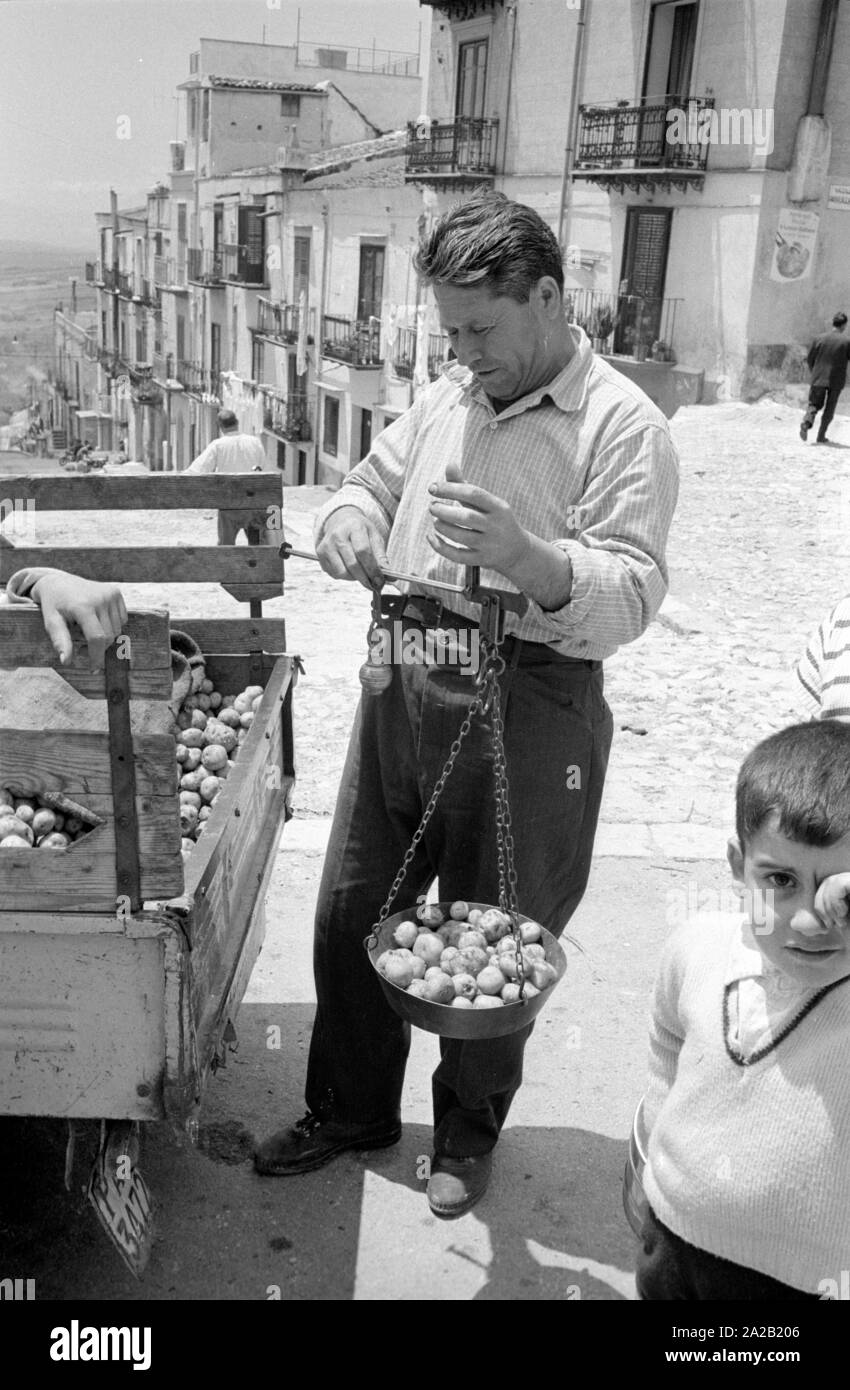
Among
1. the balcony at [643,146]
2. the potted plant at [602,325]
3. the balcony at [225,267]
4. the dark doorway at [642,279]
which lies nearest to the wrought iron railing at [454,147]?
the balcony at [643,146]

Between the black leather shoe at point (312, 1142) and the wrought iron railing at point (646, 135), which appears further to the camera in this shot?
the wrought iron railing at point (646, 135)

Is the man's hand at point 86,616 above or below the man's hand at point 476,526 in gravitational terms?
below

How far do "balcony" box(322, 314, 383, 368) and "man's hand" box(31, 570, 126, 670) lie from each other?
2404 cm

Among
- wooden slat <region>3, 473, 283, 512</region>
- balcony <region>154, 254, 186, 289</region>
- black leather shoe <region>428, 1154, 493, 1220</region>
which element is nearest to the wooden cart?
black leather shoe <region>428, 1154, 493, 1220</region>

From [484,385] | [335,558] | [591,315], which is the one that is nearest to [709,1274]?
[335,558]

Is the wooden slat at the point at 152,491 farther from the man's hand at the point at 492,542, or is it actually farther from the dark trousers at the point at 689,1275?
the dark trousers at the point at 689,1275

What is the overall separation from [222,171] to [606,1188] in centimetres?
3487

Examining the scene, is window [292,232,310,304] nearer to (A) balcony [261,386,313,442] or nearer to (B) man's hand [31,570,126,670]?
(A) balcony [261,386,313,442]

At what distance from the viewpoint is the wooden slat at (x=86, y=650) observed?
2029 millimetres

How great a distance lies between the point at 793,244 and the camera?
17891mm

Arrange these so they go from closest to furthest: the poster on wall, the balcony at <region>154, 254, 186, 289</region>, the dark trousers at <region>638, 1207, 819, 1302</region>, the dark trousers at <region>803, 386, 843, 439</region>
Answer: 1. the dark trousers at <region>638, 1207, 819, 1302</region>
2. the dark trousers at <region>803, 386, 843, 439</region>
3. the poster on wall
4. the balcony at <region>154, 254, 186, 289</region>

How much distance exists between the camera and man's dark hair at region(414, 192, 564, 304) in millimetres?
2465

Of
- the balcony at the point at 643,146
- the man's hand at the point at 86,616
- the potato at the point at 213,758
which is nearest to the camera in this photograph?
the man's hand at the point at 86,616

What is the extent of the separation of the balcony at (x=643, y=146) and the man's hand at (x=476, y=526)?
18.3 metres
